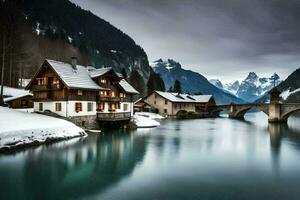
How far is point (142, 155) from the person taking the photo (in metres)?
27.7

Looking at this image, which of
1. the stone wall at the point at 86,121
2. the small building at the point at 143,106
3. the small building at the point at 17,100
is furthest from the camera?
the small building at the point at 143,106

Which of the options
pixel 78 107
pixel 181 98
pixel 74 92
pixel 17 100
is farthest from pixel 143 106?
pixel 74 92

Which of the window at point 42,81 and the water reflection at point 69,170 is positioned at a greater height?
the window at point 42,81

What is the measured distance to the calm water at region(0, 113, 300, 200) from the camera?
52.2 ft

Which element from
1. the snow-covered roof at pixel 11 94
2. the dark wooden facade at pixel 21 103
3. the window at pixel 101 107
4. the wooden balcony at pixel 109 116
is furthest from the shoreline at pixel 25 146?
the snow-covered roof at pixel 11 94

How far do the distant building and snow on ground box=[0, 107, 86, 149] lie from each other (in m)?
6.53

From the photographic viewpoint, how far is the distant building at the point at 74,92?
44906 millimetres

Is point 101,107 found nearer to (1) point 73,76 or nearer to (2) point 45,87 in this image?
(1) point 73,76

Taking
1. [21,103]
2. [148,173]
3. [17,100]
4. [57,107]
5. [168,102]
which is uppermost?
[168,102]

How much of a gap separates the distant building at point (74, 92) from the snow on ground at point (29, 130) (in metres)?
6.53

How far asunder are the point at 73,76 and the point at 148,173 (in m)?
31.6

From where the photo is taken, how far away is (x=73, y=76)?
4716 centimetres

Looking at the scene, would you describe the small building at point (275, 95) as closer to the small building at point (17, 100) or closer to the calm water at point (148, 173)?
the calm water at point (148, 173)

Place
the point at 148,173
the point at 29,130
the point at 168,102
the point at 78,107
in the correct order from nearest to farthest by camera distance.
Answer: the point at 148,173, the point at 29,130, the point at 78,107, the point at 168,102
